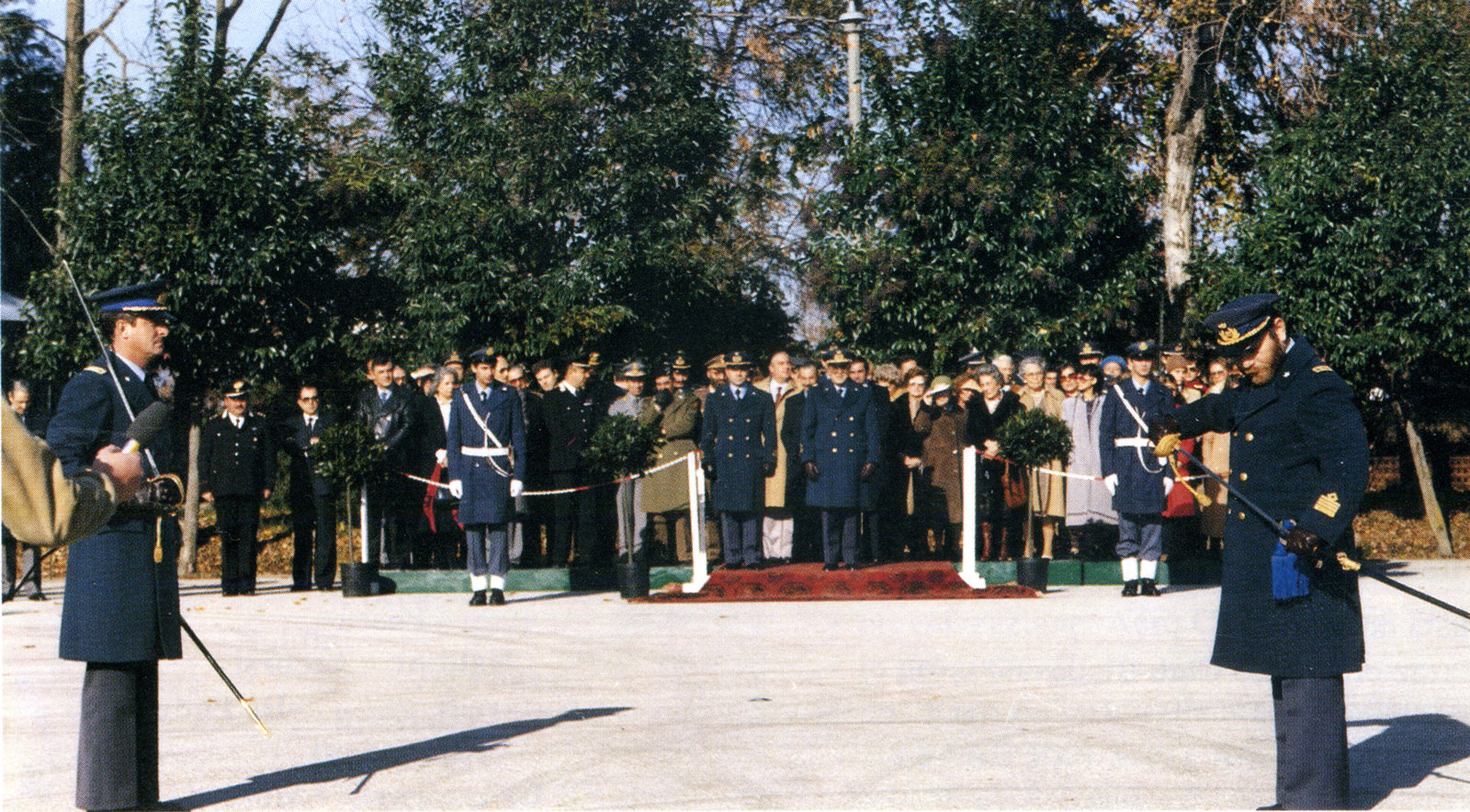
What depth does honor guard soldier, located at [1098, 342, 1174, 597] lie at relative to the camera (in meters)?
13.5

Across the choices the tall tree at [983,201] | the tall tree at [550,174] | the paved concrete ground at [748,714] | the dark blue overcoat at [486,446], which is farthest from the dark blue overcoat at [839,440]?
the tall tree at [550,174]

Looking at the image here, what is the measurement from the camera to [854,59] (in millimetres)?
18547

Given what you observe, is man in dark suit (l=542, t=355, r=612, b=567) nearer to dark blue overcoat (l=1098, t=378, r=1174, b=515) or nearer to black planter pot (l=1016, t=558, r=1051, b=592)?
black planter pot (l=1016, t=558, r=1051, b=592)

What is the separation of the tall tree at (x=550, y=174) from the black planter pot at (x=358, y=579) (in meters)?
4.38

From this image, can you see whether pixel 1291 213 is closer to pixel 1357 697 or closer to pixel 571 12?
pixel 571 12

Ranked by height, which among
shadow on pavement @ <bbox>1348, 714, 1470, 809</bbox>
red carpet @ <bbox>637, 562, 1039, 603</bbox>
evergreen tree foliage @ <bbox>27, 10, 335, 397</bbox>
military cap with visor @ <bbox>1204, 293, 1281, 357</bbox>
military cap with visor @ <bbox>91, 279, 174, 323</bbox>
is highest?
evergreen tree foliage @ <bbox>27, 10, 335, 397</bbox>

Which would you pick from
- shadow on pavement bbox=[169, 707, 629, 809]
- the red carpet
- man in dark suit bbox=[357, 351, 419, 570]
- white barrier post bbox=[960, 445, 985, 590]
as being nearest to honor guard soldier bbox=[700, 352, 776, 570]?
the red carpet

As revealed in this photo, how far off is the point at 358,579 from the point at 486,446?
1.82 meters

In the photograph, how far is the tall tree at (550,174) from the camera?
18438 millimetres

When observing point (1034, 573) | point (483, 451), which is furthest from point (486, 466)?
point (1034, 573)

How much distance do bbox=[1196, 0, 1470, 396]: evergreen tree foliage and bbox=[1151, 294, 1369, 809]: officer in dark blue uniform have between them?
1177 cm

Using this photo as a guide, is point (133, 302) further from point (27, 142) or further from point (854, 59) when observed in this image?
point (27, 142)

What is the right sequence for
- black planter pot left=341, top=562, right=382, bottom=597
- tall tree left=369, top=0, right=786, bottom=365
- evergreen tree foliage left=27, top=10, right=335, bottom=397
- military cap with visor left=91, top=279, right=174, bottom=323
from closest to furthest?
1. military cap with visor left=91, top=279, right=174, bottom=323
2. black planter pot left=341, top=562, right=382, bottom=597
3. evergreen tree foliage left=27, top=10, right=335, bottom=397
4. tall tree left=369, top=0, right=786, bottom=365

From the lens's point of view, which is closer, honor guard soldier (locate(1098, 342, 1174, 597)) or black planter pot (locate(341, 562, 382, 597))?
honor guard soldier (locate(1098, 342, 1174, 597))
